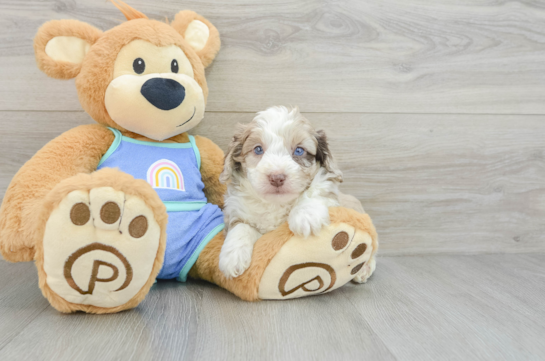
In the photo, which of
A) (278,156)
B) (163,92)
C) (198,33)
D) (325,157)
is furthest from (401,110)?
(163,92)

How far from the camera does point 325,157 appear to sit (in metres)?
1.32

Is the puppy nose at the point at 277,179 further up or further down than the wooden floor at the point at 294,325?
further up

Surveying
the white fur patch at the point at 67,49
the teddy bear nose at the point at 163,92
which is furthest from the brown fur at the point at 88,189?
the white fur patch at the point at 67,49

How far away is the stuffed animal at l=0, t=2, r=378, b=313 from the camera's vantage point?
91cm

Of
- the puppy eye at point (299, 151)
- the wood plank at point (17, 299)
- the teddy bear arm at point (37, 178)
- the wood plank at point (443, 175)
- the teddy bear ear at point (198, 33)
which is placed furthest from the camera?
the wood plank at point (443, 175)

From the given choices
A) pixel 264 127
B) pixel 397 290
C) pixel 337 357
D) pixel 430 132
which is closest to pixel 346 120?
pixel 430 132

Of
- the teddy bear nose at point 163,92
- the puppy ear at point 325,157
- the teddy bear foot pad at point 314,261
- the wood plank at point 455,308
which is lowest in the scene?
the wood plank at point 455,308

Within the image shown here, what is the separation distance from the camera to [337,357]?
33.4 inches

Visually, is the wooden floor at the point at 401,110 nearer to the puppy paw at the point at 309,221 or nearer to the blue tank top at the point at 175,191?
the blue tank top at the point at 175,191

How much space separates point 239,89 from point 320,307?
39.2 inches

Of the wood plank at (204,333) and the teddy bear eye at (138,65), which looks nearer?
the wood plank at (204,333)

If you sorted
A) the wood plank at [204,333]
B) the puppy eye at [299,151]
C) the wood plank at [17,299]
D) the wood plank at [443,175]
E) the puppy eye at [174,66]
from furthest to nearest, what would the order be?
the wood plank at [443,175] < the puppy eye at [174,66] < the puppy eye at [299,151] < the wood plank at [17,299] < the wood plank at [204,333]

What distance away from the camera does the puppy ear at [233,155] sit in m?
1.32

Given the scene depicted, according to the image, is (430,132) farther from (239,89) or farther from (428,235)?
(239,89)
